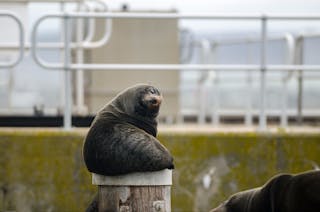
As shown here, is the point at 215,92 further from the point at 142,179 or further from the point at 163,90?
the point at 142,179

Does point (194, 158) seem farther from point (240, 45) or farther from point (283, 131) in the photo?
point (240, 45)

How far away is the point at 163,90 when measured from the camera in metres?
15.3

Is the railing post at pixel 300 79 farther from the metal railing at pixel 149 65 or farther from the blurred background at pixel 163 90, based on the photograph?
the metal railing at pixel 149 65

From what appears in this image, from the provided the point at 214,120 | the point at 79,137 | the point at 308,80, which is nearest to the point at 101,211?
the point at 79,137

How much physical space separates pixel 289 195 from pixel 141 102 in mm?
1177

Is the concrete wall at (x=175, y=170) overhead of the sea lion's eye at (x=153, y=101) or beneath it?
beneath

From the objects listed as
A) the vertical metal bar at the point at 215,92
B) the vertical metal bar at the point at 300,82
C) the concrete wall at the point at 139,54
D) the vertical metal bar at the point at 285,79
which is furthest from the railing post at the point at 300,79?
the concrete wall at the point at 139,54

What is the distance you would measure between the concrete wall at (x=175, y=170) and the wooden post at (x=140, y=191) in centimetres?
318

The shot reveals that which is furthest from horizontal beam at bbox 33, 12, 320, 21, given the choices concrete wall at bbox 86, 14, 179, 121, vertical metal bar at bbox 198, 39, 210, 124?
vertical metal bar at bbox 198, 39, 210, 124

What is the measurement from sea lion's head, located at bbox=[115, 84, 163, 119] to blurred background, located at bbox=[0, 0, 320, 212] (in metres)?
2.90

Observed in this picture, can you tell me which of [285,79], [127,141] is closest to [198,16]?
[127,141]

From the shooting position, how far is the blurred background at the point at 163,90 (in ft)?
37.5

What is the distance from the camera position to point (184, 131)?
11.7 meters

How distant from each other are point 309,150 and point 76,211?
2255 millimetres
